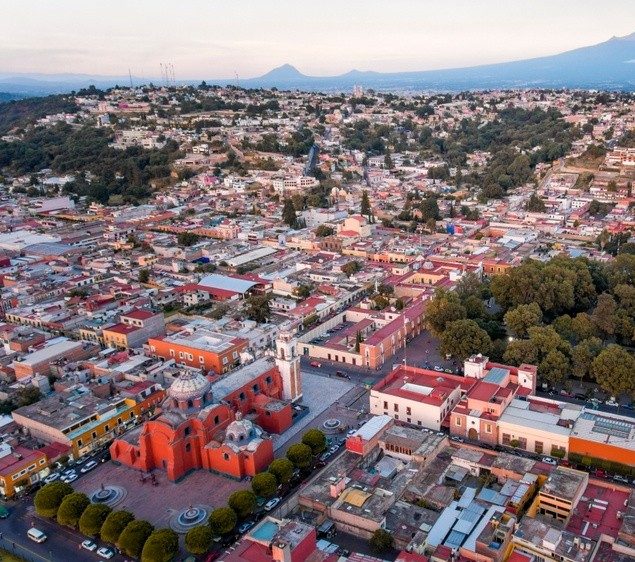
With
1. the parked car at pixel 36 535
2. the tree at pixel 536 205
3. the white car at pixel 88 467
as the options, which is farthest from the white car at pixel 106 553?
the tree at pixel 536 205

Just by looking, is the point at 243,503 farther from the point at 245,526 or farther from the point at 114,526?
the point at 114,526

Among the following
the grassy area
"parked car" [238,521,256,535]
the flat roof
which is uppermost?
the flat roof

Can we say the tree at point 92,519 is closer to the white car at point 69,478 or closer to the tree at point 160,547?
the tree at point 160,547

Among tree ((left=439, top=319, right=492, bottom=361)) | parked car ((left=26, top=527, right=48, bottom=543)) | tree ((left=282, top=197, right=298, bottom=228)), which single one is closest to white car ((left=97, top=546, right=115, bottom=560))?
parked car ((left=26, top=527, right=48, bottom=543))

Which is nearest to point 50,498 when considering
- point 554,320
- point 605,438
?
point 605,438

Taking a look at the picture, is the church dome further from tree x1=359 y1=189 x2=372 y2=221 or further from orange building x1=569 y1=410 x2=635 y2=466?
tree x1=359 y1=189 x2=372 y2=221

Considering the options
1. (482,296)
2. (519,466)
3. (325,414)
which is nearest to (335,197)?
(482,296)
